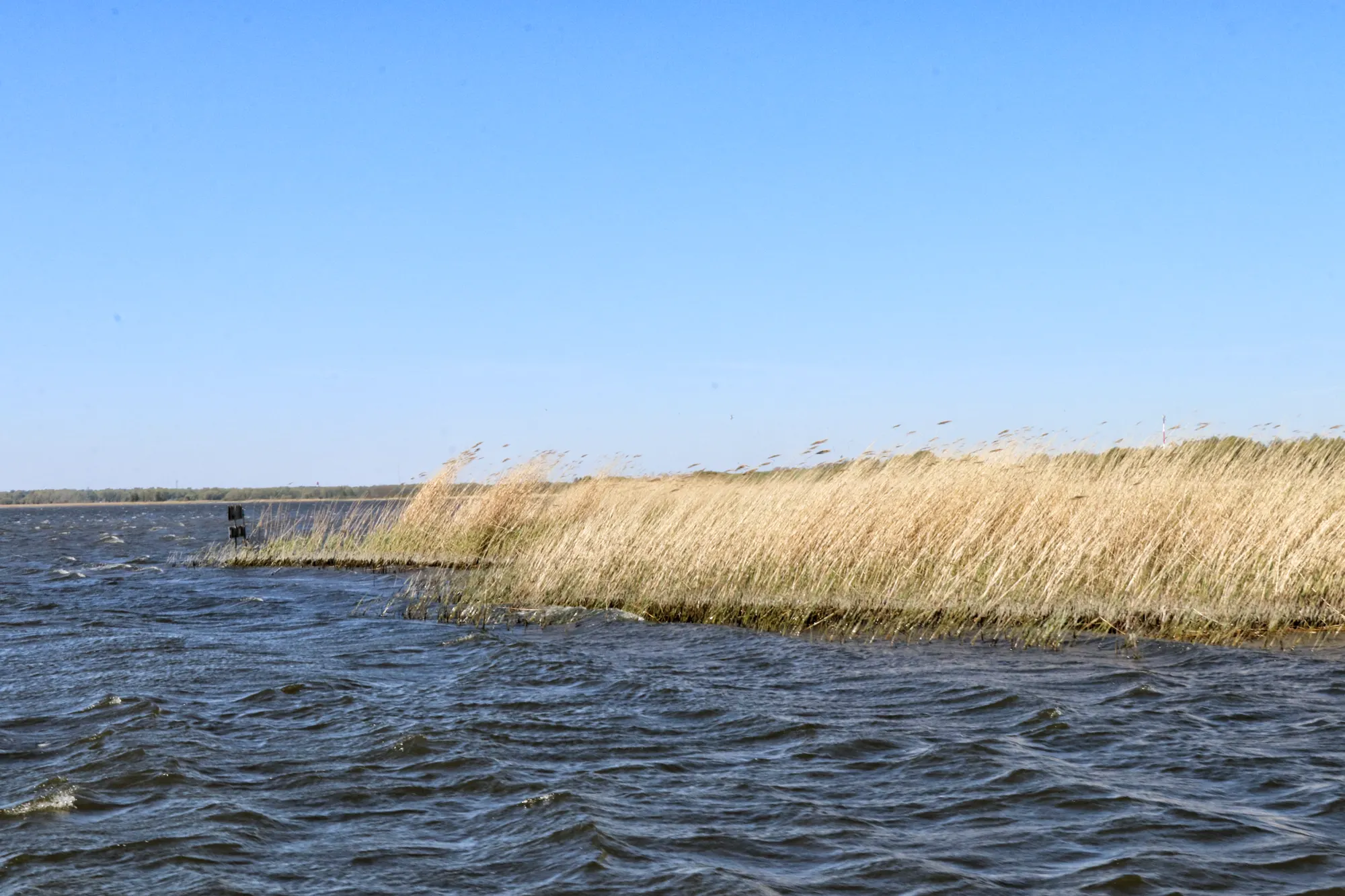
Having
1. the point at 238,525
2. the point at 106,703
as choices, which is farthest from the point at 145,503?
the point at 106,703

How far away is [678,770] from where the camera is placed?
19.3ft

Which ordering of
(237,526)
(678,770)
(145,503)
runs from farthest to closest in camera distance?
(145,503), (237,526), (678,770)

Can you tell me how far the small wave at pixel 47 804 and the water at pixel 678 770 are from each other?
0.05 feet

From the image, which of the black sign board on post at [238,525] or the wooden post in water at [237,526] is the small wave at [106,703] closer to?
the wooden post in water at [237,526]

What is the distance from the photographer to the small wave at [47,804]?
5.33m

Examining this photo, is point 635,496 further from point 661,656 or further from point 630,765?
point 630,765

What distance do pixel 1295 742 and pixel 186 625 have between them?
11.4 m

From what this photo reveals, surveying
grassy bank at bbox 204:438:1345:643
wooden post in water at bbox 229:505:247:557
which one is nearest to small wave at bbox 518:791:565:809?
grassy bank at bbox 204:438:1345:643

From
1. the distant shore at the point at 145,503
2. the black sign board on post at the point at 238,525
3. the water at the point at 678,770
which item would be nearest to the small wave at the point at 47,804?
the water at the point at 678,770

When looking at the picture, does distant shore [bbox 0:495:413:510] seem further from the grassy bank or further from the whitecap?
the whitecap

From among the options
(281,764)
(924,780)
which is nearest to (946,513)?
(924,780)

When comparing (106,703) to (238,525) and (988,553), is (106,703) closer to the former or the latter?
(988,553)

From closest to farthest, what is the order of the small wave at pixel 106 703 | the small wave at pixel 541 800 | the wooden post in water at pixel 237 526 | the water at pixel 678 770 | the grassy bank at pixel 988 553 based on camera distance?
the water at pixel 678 770 < the small wave at pixel 541 800 < the small wave at pixel 106 703 < the grassy bank at pixel 988 553 < the wooden post in water at pixel 237 526

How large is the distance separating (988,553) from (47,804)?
323 inches
